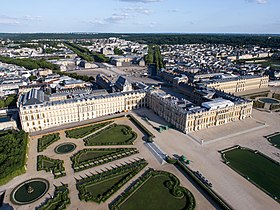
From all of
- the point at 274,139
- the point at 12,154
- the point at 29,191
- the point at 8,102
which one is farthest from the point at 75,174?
the point at 8,102

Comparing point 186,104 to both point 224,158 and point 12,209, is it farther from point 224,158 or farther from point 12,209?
point 12,209

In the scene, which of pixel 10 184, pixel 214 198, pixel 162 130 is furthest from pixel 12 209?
pixel 162 130

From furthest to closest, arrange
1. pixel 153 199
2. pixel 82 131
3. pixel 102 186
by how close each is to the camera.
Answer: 1. pixel 82 131
2. pixel 102 186
3. pixel 153 199

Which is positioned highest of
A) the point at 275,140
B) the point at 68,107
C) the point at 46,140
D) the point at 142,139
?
the point at 68,107

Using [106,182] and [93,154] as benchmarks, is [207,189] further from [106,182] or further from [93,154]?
[93,154]

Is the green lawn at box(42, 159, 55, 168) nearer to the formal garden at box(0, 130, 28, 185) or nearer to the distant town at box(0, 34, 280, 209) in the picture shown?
the distant town at box(0, 34, 280, 209)

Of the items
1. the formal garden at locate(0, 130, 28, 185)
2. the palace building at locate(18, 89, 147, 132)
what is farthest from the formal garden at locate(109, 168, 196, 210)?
the palace building at locate(18, 89, 147, 132)
